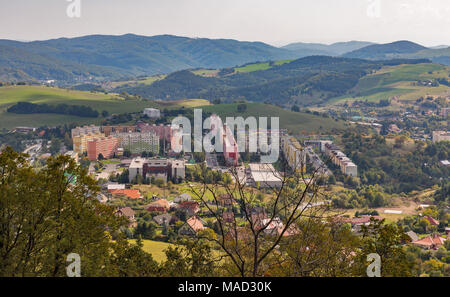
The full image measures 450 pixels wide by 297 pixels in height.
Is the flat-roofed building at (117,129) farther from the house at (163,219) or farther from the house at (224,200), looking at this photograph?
the house at (224,200)

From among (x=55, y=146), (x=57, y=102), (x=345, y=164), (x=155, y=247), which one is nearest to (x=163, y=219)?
(x=155, y=247)

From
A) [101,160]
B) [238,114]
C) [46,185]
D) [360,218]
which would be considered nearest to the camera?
[46,185]

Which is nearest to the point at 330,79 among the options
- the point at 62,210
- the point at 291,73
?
the point at 291,73

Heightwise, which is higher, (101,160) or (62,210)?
(62,210)

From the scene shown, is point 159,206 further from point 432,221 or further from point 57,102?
point 57,102
